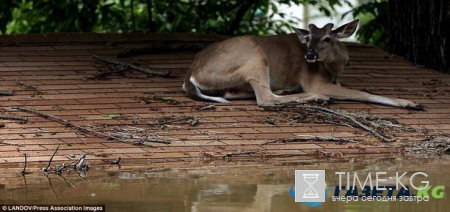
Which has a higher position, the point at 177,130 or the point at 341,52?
the point at 341,52

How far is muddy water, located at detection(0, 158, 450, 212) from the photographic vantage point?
672 centimetres

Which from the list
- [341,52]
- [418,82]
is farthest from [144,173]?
[418,82]

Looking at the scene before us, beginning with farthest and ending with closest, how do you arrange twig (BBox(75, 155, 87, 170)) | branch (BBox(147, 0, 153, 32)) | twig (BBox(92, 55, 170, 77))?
branch (BBox(147, 0, 153, 32)) → twig (BBox(92, 55, 170, 77)) → twig (BBox(75, 155, 87, 170))

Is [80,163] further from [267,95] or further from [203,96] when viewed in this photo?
[267,95]

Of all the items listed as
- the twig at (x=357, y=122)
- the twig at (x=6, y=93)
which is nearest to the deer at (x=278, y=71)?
the twig at (x=357, y=122)

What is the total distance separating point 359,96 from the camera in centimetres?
1063

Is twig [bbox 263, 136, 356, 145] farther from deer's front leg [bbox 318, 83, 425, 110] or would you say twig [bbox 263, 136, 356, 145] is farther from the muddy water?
deer's front leg [bbox 318, 83, 425, 110]

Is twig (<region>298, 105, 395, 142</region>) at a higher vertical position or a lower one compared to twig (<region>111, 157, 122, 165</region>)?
higher

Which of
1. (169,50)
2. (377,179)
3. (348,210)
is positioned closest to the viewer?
(348,210)

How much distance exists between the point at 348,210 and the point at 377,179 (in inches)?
50.4

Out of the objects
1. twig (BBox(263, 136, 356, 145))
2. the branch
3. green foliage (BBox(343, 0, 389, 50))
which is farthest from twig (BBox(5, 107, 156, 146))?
green foliage (BBox(343, 0, 389, 50))

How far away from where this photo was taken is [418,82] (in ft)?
38.6

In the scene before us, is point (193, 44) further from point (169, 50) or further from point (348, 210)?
point (348, 210)

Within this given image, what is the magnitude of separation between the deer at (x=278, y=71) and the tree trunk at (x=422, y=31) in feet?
6.79
